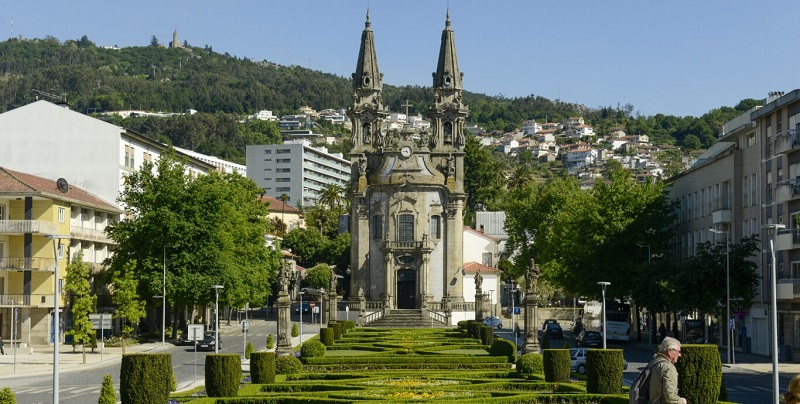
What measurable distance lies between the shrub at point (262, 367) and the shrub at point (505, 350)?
17.4 metres

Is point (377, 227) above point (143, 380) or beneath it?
above

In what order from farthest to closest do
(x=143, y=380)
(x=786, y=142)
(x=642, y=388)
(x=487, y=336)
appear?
(x=487, y=336) < (x=786, y=142) < (x=143, y=380) < (x=642, y=388)

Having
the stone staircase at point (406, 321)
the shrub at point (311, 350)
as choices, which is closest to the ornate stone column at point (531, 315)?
the shrub at point (311, 350)

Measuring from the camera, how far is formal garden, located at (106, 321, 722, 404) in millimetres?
35938

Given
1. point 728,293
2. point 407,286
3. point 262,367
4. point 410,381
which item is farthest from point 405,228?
point 262,367

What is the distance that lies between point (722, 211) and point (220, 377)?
169ft

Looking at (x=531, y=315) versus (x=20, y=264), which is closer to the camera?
(x=531, y=315)

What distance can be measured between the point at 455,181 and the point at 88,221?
127 feet

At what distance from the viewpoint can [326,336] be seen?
73.2 meters

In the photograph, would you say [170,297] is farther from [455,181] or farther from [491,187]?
[491,187]

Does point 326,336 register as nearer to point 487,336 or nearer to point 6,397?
point 487,336

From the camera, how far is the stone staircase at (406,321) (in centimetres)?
10497

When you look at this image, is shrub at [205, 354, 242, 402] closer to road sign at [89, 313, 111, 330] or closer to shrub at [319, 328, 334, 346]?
road sign at [89, 313, 111, 330]

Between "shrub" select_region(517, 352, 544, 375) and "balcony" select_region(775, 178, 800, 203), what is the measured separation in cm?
2634
